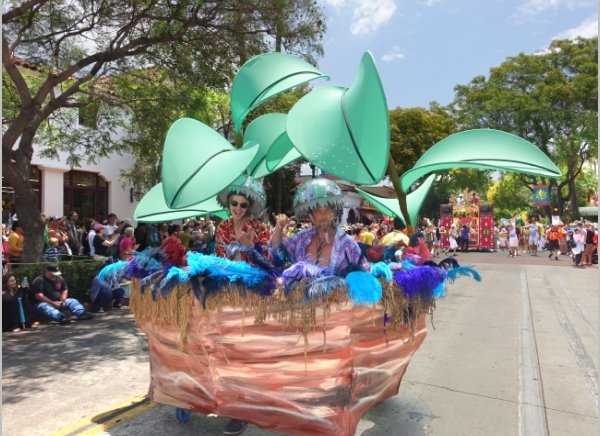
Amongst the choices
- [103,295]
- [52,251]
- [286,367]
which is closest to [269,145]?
[286,367]

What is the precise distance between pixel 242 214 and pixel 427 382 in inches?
104

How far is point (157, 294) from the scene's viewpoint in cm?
324

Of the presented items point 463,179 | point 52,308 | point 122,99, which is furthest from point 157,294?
point 463,179

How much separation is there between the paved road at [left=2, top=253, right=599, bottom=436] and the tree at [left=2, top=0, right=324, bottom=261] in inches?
123

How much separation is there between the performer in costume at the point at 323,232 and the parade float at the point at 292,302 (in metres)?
0.25

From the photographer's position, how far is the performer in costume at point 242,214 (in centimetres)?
369

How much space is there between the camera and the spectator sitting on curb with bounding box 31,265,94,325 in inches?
286

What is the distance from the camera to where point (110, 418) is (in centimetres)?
389

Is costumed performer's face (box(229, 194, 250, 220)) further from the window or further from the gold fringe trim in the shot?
the window

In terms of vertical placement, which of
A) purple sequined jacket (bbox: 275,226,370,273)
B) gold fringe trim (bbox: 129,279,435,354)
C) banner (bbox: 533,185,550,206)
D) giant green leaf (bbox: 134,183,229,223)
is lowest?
gold fringe trim (bbox: 129,279,435,354)

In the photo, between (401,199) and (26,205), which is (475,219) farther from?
(401,199)

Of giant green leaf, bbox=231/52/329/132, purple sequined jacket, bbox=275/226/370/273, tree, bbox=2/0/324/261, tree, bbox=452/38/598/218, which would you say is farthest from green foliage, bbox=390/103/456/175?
purple sequined jacket, bbox=275/226/370/273

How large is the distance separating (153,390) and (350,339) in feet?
5.40

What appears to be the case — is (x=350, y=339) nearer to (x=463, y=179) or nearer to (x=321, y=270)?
(x=321, y=270)
